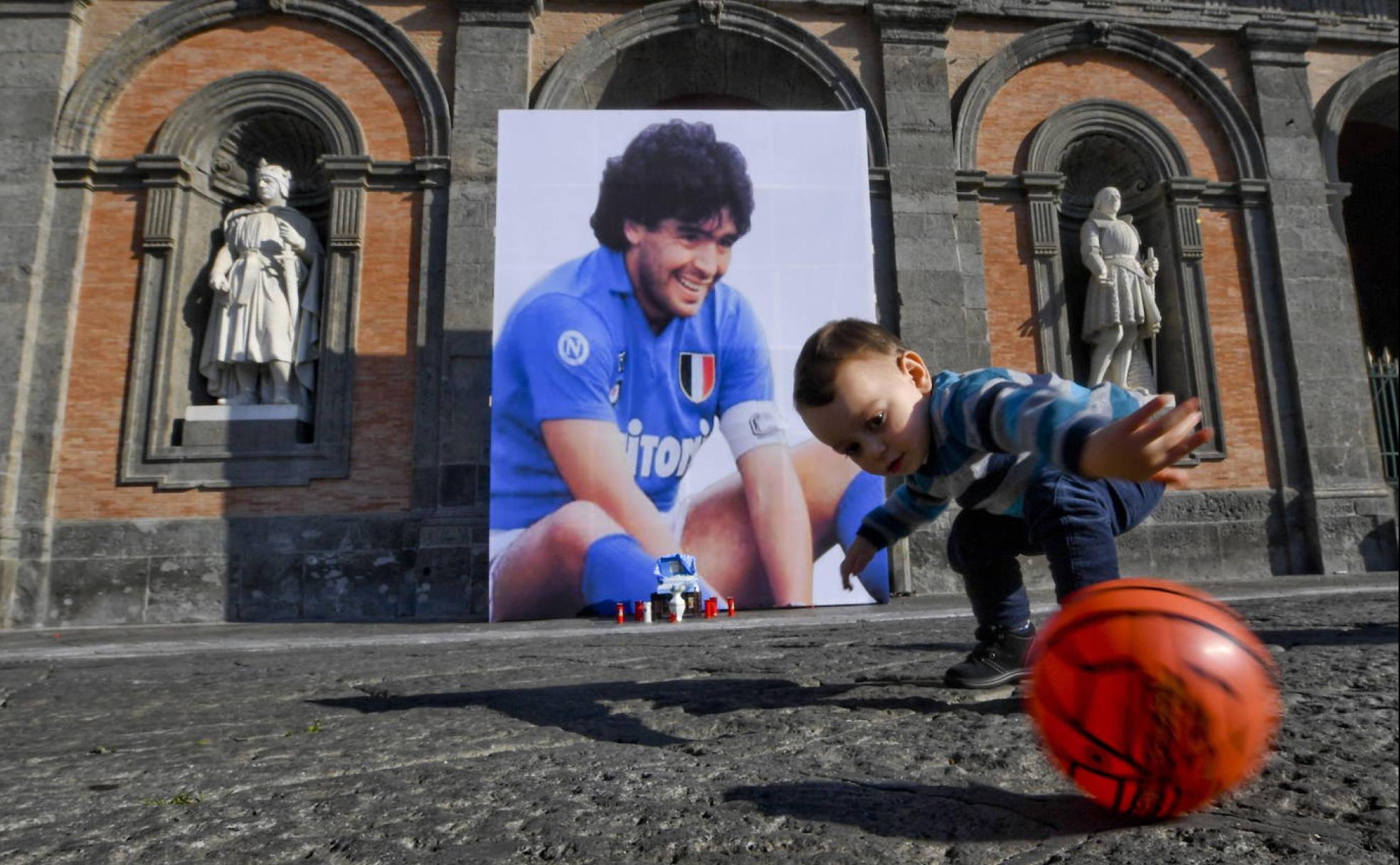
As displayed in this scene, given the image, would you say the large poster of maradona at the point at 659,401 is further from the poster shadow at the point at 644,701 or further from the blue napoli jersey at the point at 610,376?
the poster shadow at the point at 644,701

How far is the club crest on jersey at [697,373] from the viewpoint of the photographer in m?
7.46

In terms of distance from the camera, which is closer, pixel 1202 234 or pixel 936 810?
pixel 936 810

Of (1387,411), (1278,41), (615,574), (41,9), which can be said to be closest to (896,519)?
(615,574)

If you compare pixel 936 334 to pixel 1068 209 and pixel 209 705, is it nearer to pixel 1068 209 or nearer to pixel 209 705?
pixel 1068 209

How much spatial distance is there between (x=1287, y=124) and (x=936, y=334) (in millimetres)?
5022

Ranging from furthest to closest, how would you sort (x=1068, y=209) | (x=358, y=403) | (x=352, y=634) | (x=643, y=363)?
(x=1068, y=209)
(x=358, y=403)
(x=643, y=363)
(x=352, y=634)

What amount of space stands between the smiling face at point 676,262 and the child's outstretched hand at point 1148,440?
6294mm

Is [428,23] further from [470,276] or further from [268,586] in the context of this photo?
[268,586]

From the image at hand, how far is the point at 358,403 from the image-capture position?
27.6 feet

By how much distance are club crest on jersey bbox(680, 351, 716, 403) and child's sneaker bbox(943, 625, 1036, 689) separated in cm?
521

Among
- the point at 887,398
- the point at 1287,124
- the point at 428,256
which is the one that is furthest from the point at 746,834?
the point at 1287,124

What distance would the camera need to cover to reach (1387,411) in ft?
34.1

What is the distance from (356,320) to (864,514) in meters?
5.07

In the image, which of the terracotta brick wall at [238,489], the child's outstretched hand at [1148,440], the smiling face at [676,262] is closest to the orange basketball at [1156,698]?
the child's outstretched hand at [1148,440]
